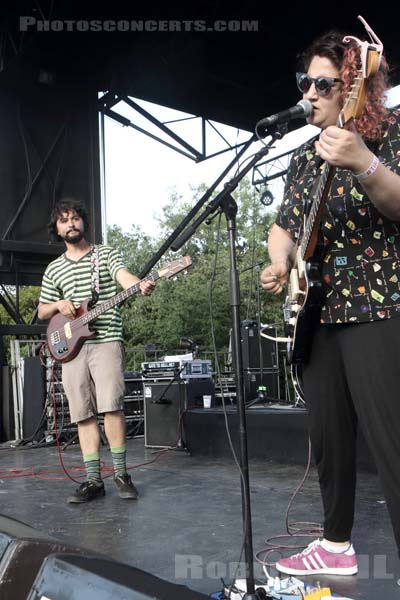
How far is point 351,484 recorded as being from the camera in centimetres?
197

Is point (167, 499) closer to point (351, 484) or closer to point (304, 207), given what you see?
point (351, 484)

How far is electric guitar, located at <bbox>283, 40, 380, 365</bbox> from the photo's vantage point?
170cm

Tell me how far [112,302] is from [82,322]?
24 centimetres

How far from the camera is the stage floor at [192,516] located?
2104 mm

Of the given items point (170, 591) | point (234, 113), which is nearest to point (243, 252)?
point (234, 113)

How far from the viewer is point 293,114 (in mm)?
1777

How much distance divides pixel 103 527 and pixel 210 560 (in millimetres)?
778

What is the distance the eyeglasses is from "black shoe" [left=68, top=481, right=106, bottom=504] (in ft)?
8.64

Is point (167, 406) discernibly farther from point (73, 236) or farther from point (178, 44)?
point (178, 44)

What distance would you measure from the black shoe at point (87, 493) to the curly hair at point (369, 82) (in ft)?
8.67

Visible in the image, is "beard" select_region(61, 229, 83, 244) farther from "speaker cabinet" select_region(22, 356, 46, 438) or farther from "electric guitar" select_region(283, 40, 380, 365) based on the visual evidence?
"speaker cabinet" select_region(22, 356, 46, 438)

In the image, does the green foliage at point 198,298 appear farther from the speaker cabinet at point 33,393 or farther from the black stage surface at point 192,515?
the black stage surface at point 192,515

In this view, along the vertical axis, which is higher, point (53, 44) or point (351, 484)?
point (53, 44)

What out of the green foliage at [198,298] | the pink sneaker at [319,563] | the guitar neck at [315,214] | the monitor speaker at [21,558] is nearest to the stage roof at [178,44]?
the guitar neck at [315,214]
